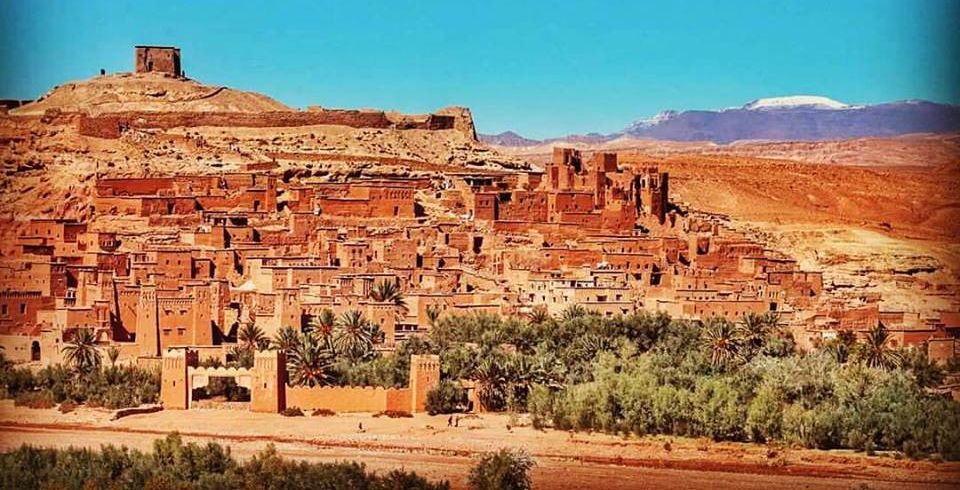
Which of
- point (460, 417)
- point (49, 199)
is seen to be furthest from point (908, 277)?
point (49, 199)

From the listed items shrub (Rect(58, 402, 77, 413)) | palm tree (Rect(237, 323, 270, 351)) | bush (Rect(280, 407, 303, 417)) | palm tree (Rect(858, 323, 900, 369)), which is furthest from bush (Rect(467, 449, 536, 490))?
palm tree (Rect(858, 323, 900, 369))

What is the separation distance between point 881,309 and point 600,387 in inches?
260

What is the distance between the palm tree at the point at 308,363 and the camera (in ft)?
70.6

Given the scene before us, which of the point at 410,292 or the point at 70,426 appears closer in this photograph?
the point at 70,426

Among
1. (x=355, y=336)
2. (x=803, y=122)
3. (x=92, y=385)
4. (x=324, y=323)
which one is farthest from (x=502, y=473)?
(x=803, y=122)

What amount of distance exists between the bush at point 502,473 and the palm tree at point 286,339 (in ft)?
13.0

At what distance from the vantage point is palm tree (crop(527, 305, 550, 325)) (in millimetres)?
23825

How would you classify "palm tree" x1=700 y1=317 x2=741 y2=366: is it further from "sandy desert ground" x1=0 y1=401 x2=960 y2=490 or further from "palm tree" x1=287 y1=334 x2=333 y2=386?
"palm tree" x1=287 y1=334 x2=333 y2=386

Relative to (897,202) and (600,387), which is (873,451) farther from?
(897,202)

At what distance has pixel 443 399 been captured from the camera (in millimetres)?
21109

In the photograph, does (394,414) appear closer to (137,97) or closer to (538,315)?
(538,315)

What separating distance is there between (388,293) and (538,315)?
1946 millimetres

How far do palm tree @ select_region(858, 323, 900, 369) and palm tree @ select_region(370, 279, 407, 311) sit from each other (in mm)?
5773

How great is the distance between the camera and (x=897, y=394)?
2078cm
